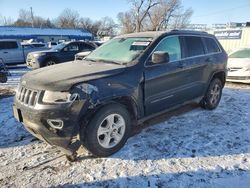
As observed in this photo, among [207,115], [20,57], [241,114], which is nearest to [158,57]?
[207,115]

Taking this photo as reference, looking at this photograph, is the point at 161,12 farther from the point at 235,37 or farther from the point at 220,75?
the point at 220,75

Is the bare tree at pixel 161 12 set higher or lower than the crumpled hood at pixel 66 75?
higher

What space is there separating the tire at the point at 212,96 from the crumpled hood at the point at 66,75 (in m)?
2.72

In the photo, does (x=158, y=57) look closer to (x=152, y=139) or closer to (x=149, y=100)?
(x=149, y=100)

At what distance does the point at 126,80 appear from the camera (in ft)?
12.3

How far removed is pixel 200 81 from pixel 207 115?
0.80 metres

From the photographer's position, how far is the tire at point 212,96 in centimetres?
577

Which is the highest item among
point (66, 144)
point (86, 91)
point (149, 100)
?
point (86, 91)

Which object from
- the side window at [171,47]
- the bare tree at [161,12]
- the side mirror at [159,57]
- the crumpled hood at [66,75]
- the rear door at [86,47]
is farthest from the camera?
the bare tree at [161,12]

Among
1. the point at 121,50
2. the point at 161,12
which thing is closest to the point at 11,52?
the point at 121,50

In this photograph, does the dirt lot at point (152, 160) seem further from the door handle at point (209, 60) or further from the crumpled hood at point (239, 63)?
the crumpled hood at point (239, 63)

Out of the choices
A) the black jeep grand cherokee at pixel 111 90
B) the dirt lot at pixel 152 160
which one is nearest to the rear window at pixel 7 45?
the dirt lot at pixel 152 160

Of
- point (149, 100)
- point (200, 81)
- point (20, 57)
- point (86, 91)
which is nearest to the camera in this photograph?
point (86, 91)

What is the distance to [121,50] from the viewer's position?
4.55 m
